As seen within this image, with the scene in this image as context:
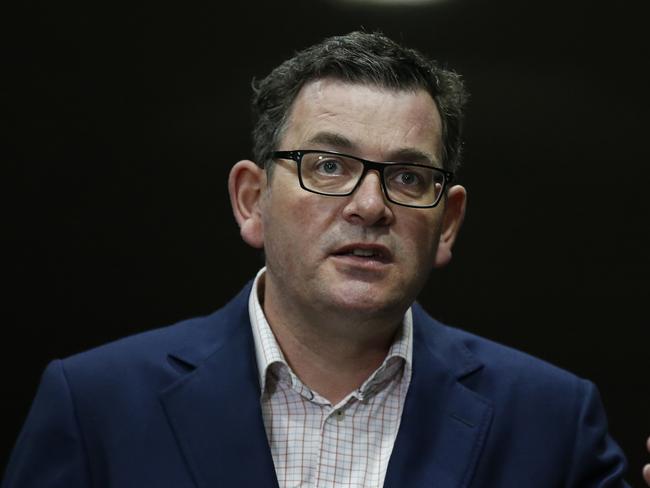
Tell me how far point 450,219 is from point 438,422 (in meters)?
0.45

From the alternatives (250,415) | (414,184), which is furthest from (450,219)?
(250,415)

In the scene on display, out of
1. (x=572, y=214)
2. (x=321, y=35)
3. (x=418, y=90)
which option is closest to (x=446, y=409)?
(x=418, y=90)

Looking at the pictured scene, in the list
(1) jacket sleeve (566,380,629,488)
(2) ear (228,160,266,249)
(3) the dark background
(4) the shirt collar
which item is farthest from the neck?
(3) the dark background

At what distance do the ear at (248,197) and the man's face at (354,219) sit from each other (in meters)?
0.08

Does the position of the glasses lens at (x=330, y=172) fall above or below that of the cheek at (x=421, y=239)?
above

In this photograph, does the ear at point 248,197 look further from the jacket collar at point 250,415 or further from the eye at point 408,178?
the eye at point 408,178

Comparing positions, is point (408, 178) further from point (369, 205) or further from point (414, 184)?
point (369, 205)

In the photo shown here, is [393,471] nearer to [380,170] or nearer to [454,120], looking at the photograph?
[380,170]

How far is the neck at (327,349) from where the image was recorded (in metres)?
2.19

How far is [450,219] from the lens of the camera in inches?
93.2

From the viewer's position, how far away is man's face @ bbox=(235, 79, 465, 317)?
2064 mm

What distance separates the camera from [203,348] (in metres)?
2.23

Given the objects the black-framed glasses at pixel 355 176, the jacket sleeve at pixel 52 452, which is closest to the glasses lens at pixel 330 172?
the black-framed glasses at pixel 355 176

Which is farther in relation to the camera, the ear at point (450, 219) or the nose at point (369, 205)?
the ear at point (450, 219)
